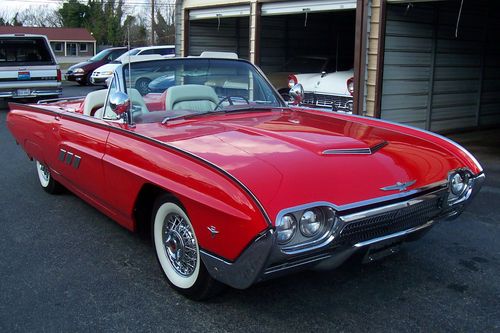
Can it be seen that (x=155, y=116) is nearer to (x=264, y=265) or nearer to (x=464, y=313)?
(x=264, y=265)

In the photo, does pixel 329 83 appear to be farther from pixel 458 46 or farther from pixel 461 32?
pixel 461 32

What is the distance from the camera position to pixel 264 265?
261cm

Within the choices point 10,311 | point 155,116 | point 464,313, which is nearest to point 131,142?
point 155,116

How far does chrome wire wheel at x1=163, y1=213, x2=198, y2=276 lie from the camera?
10.8ft

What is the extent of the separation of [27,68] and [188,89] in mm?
10863

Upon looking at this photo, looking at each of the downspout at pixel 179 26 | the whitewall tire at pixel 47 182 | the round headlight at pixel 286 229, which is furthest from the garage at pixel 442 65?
the round headlight at pixel 286 229

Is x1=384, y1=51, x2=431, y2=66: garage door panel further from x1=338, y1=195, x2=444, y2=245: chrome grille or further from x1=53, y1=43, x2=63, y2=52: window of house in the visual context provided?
x1=53, y1=43, x2=63, y2=52: window of house

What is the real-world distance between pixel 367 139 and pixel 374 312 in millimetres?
1102

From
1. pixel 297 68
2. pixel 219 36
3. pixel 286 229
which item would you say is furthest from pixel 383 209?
pixel 219 36

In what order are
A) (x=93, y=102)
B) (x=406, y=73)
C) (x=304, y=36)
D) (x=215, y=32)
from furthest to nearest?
1. (x=304, y=36)
2. (x=215, y=32)
3. (x=406, y=73)
4. (x=93, y=102)

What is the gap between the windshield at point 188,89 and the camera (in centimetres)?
426

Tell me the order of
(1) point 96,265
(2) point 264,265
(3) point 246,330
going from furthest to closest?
(1) point 96,265 < (3) point 246,330 < (2) point 264,265

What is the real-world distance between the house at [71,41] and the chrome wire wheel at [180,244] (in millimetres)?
56721

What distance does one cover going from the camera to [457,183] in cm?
353
